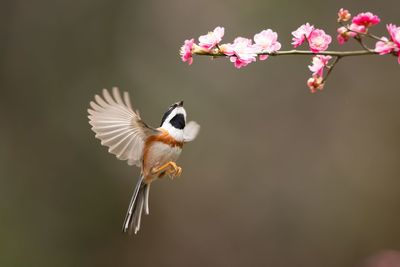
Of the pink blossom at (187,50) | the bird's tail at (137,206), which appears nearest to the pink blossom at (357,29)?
the pink blossom at (187,50)

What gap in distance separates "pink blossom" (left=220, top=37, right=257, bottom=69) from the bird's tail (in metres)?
0.93

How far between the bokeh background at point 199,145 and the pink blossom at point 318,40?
3485 millimetres

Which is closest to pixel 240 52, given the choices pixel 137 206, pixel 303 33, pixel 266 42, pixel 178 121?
pixel 266 42

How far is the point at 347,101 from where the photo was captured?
579 cm

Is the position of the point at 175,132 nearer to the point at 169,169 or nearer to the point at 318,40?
the point at 169,169

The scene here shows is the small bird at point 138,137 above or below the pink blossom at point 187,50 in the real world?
below

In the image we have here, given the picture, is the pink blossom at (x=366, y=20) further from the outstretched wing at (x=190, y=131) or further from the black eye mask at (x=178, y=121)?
the outstretched wing at (x=190, y=131)

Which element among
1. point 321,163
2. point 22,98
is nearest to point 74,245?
point 22,98

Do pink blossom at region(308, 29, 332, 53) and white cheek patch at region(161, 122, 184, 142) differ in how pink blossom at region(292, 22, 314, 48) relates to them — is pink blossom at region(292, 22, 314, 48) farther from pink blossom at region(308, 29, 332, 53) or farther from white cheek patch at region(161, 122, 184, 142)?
white cheek patch at region(161, 122, 184, 142)

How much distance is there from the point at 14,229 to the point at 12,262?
31 centimetres

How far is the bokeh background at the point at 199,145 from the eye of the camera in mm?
5695

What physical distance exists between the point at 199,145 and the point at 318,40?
3.77 m

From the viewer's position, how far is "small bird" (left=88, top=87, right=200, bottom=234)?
2.52m

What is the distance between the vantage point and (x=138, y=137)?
2.69 metres
